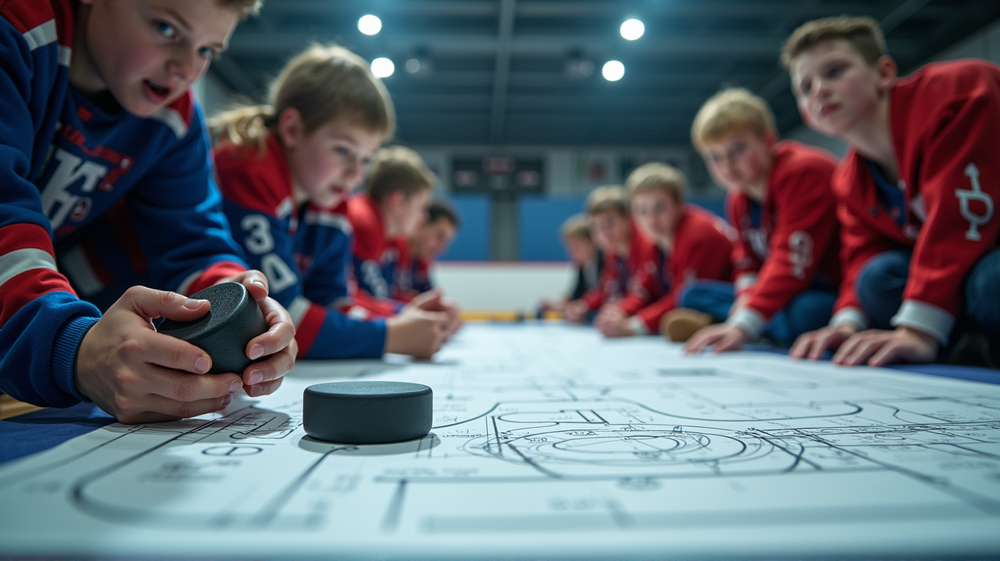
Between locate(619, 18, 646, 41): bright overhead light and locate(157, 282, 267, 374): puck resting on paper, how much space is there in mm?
2887

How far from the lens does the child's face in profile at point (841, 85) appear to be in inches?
45.4

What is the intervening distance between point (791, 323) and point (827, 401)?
104 centimetres

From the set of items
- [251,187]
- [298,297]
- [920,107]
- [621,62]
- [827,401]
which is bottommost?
[827,401]

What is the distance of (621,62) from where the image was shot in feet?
11.7

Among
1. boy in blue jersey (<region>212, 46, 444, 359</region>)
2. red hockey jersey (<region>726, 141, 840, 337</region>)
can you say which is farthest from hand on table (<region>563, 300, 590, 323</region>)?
boy in blue jersey (<region>212, 46, 444, 359</region>)

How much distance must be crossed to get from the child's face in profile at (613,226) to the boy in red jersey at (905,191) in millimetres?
1476

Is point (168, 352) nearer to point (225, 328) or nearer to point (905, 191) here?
point (225, 328)

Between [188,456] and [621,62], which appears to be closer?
[188,456]

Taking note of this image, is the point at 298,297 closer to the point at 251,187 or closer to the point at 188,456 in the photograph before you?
the point at 251,187

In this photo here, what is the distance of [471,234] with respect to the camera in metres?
4.98

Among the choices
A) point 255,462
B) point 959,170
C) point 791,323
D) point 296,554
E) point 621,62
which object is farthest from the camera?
point 621,62

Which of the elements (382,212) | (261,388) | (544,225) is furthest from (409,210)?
(544,225)

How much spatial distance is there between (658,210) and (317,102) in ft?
4.92

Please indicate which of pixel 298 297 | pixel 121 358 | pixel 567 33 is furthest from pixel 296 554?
pixel 567 33
